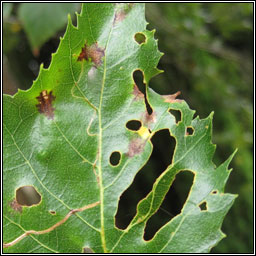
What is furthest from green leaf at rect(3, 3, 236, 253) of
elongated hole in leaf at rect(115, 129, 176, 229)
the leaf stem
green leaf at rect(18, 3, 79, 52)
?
green leaf at rect(18, 3, 79, 52)

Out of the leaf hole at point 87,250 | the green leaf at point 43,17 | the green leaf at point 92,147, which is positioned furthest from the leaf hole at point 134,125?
the green leaf at point 43,17

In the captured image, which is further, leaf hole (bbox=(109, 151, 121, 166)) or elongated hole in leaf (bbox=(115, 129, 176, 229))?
elongated hole in leaf (bbox=(115, 129, 176, 229))

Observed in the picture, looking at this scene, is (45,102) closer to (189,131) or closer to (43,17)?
(189,131)

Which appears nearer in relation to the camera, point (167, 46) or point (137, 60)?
point (137, 60)

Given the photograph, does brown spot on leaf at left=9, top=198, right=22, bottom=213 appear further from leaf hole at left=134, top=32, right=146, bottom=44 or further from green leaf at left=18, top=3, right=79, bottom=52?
green leaf at left=18, top=3, right=79, bottom=52

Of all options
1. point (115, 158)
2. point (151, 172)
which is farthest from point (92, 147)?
point (151, 172)

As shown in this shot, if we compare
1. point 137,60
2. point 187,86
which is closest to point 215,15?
point 187,86

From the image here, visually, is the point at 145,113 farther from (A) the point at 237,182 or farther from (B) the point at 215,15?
(B) the point at 215,15
